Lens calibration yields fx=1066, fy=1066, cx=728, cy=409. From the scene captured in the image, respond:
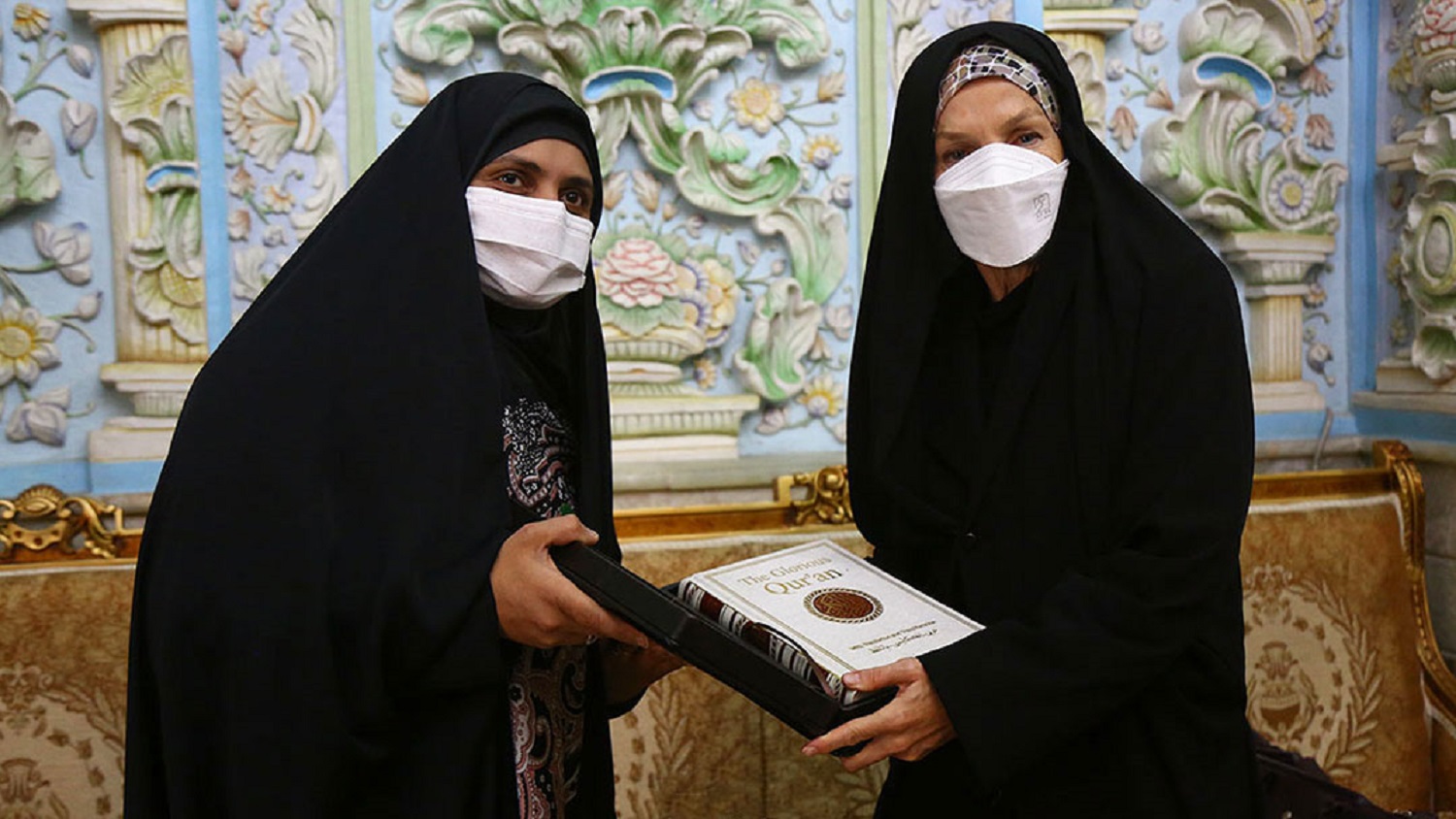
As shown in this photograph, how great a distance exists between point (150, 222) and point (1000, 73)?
→ 184 cm

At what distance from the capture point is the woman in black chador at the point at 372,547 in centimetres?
119

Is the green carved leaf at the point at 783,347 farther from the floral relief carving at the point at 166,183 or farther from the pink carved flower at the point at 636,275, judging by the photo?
the floral relief carving at the point at 166,183

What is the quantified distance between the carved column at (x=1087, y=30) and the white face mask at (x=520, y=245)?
1.75 metres

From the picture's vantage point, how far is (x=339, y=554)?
47.9 inches

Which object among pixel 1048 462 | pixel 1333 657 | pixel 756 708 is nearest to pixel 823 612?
pixel 1048 462

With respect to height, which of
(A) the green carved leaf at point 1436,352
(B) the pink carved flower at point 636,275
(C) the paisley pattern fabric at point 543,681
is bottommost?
(C) the paisley pattern fabric at point 543,681

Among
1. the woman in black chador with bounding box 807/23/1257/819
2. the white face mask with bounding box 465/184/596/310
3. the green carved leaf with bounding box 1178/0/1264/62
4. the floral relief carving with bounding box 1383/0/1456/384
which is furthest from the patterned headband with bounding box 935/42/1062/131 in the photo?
the floral relief carving with bounding box 1383/0/1456/384

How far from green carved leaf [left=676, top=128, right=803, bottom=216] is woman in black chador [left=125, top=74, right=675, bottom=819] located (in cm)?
117

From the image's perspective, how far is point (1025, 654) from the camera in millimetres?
1261

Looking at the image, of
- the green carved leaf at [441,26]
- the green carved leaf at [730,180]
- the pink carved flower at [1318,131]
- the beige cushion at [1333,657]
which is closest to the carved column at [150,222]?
the green carved leaf at [441,26]

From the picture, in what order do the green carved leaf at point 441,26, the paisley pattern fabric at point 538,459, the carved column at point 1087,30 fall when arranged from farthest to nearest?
1. the carved column at point 1087,30
2. the green carved leaf at point 441,26
3. the paisley pattern fabric at point 538,459

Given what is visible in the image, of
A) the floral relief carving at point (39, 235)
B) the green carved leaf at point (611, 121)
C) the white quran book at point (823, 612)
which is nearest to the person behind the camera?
the white quran book at point (823, 612)

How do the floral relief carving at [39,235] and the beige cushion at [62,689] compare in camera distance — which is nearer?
the beige cushion at [62,689]

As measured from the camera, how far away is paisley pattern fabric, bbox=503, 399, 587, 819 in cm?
133
